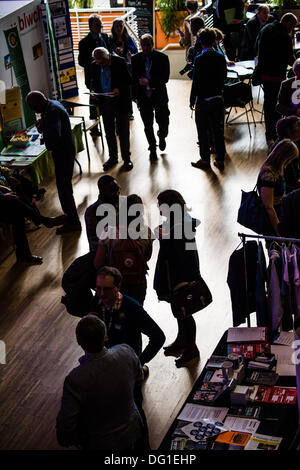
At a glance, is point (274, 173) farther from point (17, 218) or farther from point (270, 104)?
point (270, 104)

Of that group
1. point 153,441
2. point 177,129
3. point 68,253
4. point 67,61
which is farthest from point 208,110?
point 153,441

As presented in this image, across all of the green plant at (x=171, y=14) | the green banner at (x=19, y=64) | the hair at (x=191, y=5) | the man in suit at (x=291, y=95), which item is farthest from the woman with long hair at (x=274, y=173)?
the green plant at (x=171, y=14)

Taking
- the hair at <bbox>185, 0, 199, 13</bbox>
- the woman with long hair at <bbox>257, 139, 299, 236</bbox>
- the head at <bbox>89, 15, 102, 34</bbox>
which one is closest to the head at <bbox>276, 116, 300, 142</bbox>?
the woman with long hair at <bbox>257, 139, 299, 236</bbox>

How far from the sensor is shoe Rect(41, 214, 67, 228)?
762 centimetres

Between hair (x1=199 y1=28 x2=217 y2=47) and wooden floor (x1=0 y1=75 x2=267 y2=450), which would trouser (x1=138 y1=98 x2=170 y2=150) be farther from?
hair (x1=199 y1=28 x2=217 y2=47)

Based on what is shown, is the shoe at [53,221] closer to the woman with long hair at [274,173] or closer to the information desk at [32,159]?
the information desk at [32,159]

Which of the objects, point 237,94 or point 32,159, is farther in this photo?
point 237,94

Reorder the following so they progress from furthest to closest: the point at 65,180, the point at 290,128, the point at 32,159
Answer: the point at 32,159 < the point at 65,180 < the point at 290,128

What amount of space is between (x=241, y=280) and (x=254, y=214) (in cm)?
77

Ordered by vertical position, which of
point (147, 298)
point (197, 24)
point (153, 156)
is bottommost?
point (147, 298)

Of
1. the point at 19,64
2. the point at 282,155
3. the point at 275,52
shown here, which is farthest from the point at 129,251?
the point at 19,64

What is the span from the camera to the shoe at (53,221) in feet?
25.0

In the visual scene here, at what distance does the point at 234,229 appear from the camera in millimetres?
7570

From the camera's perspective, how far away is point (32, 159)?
822cm
